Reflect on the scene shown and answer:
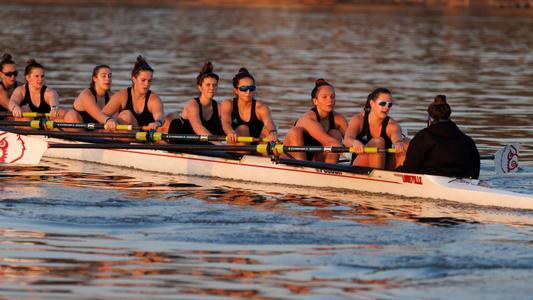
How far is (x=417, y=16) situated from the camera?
8362 centimetres

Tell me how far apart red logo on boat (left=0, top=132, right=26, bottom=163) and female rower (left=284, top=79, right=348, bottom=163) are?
338cm

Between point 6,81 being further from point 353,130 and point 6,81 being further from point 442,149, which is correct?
point 442,149

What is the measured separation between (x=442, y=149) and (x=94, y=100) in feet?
19.9

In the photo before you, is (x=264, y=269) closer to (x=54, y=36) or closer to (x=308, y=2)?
(x=54, y=36)

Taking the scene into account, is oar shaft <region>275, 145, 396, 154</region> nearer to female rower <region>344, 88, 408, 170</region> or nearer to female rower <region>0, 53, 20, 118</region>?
female rower <region>344, 88, 408, 170</region>

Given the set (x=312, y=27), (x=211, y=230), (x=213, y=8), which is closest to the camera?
(x=211, y=230)

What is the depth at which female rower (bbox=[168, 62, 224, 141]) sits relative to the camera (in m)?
17.2

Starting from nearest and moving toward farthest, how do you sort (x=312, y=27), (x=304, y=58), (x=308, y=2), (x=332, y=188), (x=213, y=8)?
1. (x=332, y=188)
2. (x=304, y=58)
3. (x=312, y=27)
4. (x=213, y=8)
5. (x=308, y=2)

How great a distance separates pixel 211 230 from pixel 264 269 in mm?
1702

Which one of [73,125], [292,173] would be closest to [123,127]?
[73,125]

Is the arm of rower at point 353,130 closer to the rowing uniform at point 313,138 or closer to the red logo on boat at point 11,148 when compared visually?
the rowing uniform at point 313,138

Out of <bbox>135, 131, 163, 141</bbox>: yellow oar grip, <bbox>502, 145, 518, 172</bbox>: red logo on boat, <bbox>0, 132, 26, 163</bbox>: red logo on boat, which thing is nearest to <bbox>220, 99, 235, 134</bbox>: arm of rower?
<bbox>135, 131, 163, 141</bbox>: yellow oar grip

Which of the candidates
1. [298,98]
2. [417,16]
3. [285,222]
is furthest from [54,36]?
[285,222]

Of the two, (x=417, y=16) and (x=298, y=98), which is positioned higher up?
(x=417, y=16)
